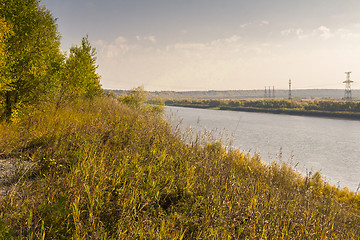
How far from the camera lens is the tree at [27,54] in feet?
22.2

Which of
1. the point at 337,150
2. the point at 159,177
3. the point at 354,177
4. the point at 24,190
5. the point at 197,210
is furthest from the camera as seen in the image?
the point at 337,150

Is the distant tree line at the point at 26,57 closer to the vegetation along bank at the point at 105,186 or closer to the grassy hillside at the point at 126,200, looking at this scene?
the vegetation along bank at the point at 105,186

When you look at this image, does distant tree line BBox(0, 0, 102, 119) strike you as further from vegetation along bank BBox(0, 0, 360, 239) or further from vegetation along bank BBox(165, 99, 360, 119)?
vegetation along bank BBox(165, 99, 360, 119)

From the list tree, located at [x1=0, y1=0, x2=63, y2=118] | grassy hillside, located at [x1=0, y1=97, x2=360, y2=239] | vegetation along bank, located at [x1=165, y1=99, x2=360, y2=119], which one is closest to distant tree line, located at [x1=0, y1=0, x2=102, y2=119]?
tree, located at [x1=0, y1=0, x2=63, y2=118]

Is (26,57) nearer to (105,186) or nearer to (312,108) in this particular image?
(105,186)

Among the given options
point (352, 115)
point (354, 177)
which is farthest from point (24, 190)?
point (352, 115)

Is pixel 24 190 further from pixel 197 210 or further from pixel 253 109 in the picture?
pixel 253 109

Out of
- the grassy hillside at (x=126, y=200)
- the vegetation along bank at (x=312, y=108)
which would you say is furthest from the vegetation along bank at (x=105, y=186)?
the vegetation along bank at (x=312, y=108)

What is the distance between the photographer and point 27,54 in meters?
7.05

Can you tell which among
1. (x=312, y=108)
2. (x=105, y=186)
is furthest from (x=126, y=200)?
(x=312, y=108)

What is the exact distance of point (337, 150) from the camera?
2867cm

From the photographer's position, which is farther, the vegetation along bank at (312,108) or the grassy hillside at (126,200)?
the vegetation along bank at (312,108)

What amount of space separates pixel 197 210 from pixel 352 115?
86.8 m

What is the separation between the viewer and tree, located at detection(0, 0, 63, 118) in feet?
22.2
